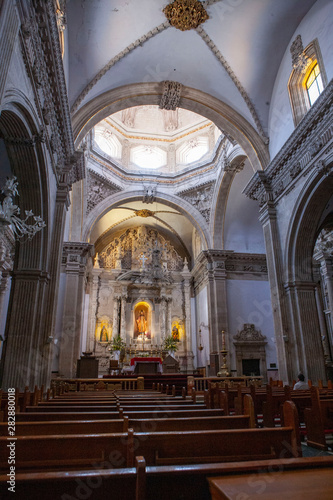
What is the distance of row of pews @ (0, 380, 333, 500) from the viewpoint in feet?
4.29

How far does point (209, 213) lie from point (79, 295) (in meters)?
8.35

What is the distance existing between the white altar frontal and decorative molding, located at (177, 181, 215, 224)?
4.01 metres

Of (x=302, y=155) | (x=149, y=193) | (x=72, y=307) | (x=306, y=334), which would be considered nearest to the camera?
(x=306, y=334)

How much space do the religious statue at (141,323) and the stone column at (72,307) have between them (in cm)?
677

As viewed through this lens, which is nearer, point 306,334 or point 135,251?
point 306,334

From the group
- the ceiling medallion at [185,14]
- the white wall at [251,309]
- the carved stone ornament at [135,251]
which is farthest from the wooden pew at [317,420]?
the carved stone ornament at [135,251]

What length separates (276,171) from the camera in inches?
464

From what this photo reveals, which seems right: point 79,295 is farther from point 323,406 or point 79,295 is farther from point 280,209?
point 323,406

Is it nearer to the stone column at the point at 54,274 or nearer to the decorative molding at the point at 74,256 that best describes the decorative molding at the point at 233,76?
the stone column at the point at 54,274

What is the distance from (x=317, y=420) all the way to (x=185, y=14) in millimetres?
11560

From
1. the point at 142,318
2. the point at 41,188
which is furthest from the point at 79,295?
the point at 41,188

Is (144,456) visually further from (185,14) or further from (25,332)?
(185,14)

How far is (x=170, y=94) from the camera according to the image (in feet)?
43.0

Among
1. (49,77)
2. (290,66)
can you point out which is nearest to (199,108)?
(290,66)
